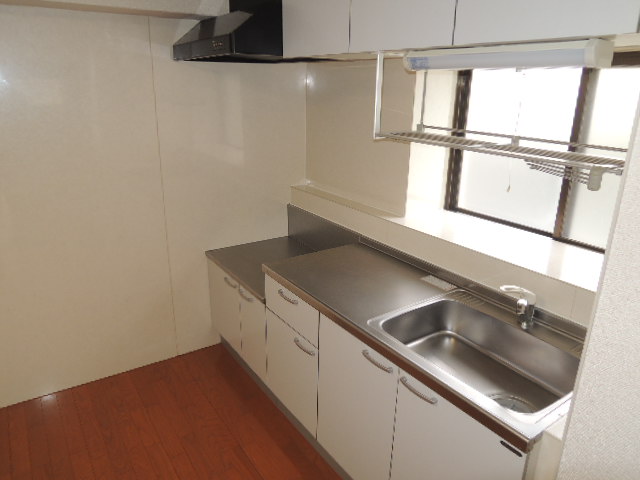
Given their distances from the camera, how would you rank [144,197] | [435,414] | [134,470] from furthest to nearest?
[144,197], [134,470], [435,414]

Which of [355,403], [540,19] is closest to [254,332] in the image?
[355,403]

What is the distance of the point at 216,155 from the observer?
2.90 metres

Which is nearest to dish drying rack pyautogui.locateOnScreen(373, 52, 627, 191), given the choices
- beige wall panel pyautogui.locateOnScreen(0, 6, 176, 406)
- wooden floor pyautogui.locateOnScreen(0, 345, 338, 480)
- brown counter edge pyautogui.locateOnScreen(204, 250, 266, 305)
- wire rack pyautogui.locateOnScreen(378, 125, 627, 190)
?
wire rack pyautogui.locateOnScreen(378, 125, 627, 190)

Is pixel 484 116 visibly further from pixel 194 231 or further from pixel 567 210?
pixel 194 231

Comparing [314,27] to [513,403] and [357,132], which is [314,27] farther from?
[513,403]

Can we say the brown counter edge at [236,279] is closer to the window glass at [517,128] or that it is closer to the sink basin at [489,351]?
the sink basin at [489,351]

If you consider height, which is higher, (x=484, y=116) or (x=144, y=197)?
(x=484, y=116)

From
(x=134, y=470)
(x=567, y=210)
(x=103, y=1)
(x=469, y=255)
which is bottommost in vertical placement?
(x=134, y=470)

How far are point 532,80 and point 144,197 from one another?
84.3 inches

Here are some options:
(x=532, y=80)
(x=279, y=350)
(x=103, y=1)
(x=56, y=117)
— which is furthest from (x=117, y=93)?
(x=532, y=80)

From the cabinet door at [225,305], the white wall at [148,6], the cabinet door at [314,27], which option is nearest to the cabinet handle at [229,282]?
the cabinet door at [225,305]

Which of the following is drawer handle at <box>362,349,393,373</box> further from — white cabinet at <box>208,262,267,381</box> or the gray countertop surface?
white cabinet at <box>208,262,267,381</box>

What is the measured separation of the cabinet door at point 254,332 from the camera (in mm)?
2588

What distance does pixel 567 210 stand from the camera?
2094mm
